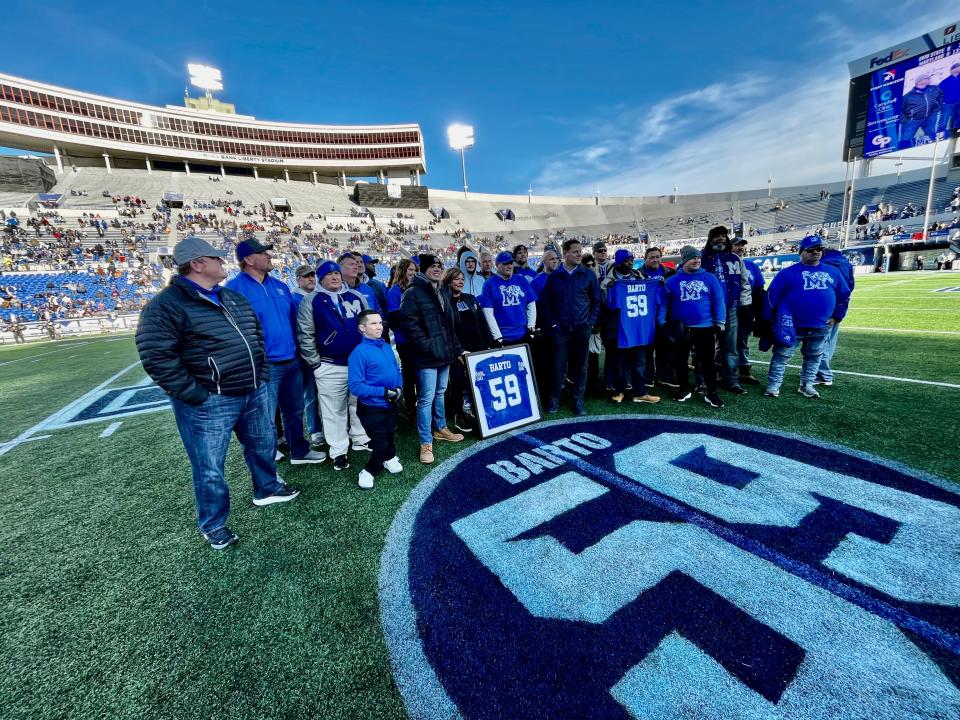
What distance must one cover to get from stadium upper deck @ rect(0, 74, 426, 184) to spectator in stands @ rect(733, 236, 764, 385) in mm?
71026

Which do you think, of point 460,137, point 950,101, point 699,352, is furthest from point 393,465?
point 460,137

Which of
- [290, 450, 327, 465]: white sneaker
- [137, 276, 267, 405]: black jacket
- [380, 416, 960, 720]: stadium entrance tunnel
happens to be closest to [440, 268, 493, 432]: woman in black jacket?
[380, 416, 960, 720]: stadium entrance tunnel

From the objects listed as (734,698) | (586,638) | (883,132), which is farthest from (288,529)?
(883,132)

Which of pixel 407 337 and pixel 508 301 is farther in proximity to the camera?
pixel 508 301

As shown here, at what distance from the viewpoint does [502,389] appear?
4605mm

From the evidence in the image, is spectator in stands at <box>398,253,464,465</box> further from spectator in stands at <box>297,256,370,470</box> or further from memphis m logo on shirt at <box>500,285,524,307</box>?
memphis m logo on shirt at <box>500,285,524,307</box>

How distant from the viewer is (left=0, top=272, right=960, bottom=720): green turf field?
1.82 meters

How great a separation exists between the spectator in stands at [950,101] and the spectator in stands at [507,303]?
38.4m

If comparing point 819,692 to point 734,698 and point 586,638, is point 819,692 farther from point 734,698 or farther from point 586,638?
point 586,638

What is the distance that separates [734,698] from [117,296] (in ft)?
111

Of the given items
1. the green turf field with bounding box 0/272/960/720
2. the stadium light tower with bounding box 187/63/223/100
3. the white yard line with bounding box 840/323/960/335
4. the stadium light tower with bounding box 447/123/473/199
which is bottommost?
the white yard line with bounding box 840/323/960/335

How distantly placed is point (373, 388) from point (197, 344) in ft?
4.47

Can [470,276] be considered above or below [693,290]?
above

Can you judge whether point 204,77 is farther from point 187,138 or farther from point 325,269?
point 325,269
